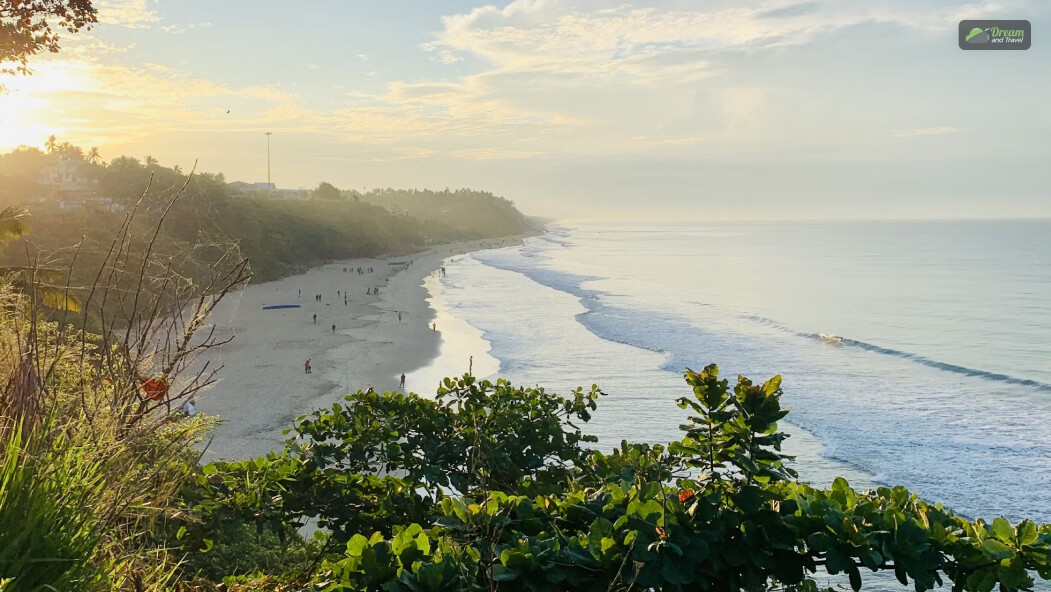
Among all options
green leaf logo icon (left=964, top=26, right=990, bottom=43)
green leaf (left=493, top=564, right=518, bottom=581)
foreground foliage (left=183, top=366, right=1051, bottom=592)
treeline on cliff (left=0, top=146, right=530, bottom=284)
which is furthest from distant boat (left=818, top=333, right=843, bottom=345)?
green leaf (left=493, top=564, right=518, bottom=581)

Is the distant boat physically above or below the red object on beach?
below

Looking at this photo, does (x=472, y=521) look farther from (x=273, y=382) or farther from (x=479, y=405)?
(x=273, y=382)

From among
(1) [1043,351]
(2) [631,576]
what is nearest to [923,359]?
(1) [1043,351]

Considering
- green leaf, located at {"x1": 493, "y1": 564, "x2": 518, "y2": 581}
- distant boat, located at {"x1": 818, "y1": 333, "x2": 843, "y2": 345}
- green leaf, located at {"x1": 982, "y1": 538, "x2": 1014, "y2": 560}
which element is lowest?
distant boat, located at {"x1": 818, "y1": 333, "x2": 843, "y2": 345}

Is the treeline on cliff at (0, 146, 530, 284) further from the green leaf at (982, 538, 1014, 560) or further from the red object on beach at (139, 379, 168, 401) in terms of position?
the green leaf at (982, 538, 1014, 560)

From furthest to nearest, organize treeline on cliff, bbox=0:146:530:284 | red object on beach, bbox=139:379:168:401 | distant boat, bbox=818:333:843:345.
A: treeline on cliff, bbox=0:146:530:284 < distant boat, bbox=818:333:843:345 < red object on beach, bbox=139:379:168:401

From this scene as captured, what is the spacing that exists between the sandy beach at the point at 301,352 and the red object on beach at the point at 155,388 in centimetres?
458

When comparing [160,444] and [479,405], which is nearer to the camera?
[160,444]

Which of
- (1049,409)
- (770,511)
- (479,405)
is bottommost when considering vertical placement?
(1049,409)

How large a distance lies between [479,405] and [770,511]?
313 centimetres

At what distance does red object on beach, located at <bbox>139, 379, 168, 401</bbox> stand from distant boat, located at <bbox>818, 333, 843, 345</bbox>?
39363 millimetres

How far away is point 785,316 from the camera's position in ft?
157

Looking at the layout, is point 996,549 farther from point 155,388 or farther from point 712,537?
point 155,388

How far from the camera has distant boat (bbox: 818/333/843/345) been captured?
38.4 m
